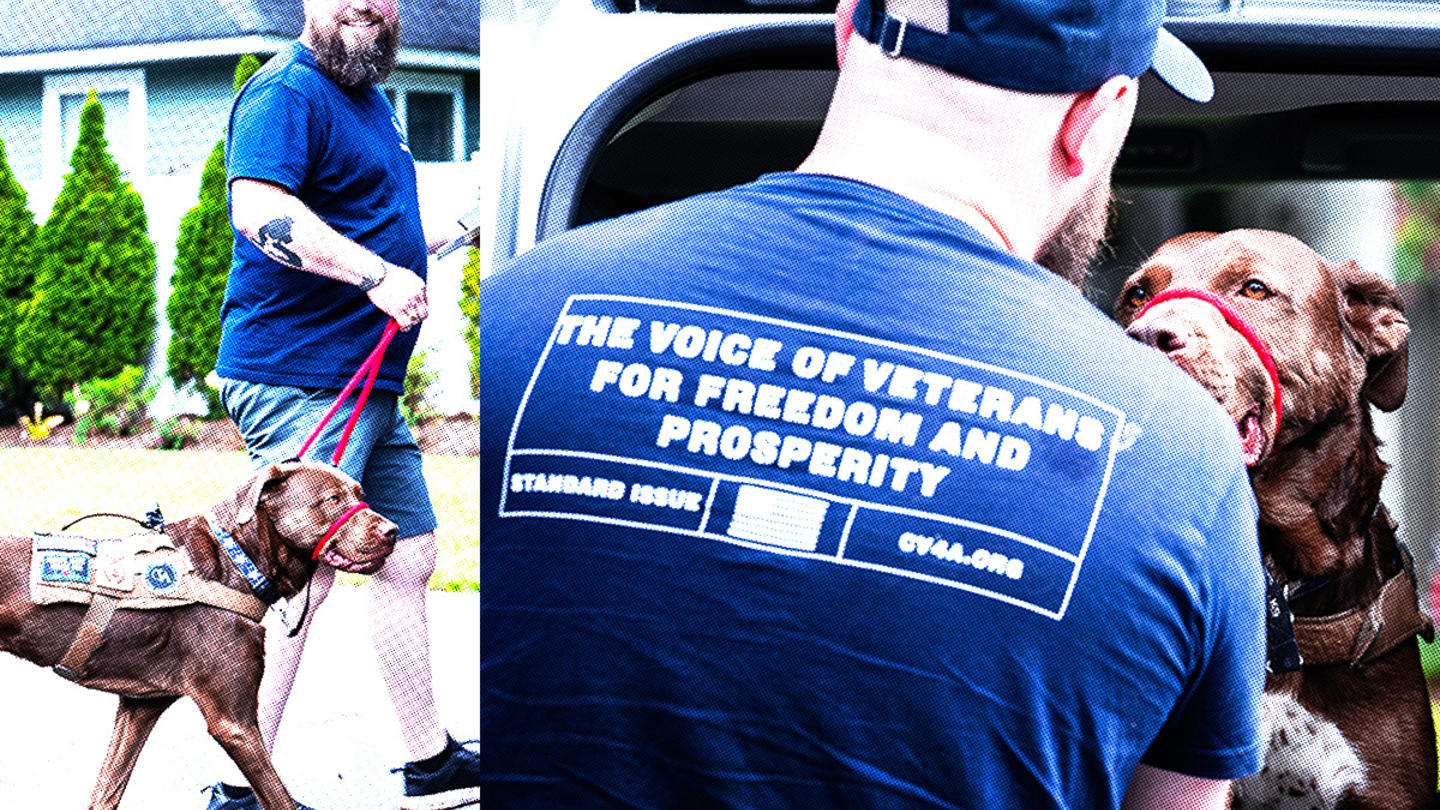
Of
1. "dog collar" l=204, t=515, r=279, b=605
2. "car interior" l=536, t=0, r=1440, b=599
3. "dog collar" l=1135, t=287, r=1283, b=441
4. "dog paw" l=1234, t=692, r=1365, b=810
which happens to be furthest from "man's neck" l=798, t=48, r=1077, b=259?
"dog paw" l=1234, t=692, r=1365, b=810

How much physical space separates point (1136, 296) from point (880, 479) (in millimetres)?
1388

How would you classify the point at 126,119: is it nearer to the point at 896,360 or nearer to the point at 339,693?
the point at 896,360

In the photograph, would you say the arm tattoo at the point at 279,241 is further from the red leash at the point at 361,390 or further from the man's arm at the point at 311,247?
the red leash at the point at 361,390

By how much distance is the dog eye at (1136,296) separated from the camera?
199 cm

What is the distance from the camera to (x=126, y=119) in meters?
1.45

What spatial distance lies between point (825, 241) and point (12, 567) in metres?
1.03

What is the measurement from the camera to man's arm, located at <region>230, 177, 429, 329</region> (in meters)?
1.28

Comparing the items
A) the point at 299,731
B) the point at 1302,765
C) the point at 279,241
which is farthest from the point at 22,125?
the point at 1302,765

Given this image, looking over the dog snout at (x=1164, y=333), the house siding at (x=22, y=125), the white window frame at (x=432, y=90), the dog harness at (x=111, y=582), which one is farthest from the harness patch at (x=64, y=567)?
the dog snout at (x=1164, y=333)

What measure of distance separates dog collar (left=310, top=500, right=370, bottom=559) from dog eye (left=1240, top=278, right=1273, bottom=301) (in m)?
1.28

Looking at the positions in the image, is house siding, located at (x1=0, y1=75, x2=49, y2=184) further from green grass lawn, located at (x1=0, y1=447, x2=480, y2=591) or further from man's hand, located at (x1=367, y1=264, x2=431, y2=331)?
man's hand, located at (x1=367, y1=264, x2=431, y2=331)

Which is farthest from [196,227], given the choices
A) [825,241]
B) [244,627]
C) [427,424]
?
[825,241]

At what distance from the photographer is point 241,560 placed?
1.48m

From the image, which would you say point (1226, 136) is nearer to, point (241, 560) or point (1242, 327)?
point (1242, 327)
